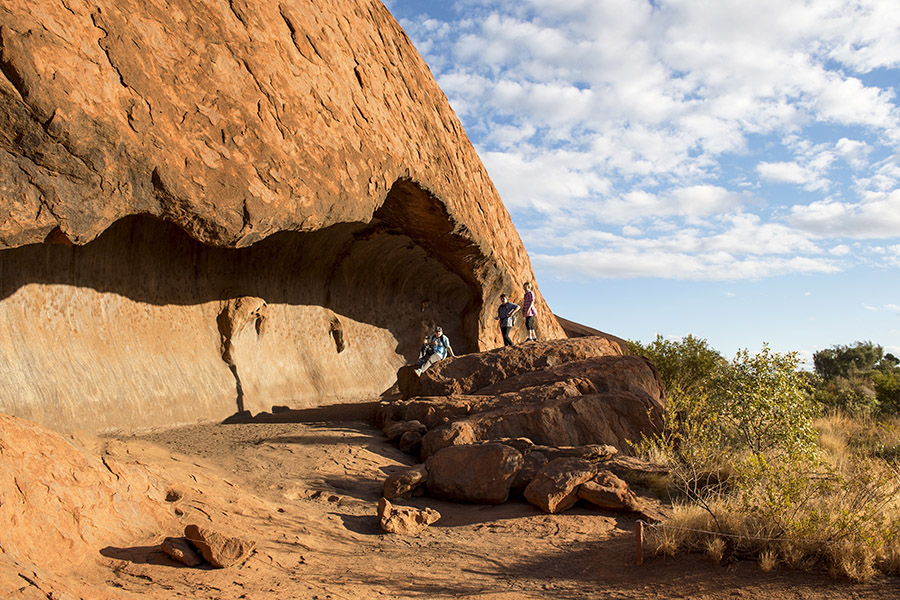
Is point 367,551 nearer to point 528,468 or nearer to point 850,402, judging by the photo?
point 528,468

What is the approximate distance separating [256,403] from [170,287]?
7.85 ft

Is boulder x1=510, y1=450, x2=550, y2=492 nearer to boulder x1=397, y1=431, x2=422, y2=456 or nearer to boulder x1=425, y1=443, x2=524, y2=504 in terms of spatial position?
boulder x1=425, y1=443, x2=524, y2=504

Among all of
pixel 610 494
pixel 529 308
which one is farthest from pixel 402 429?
pixel 529 308

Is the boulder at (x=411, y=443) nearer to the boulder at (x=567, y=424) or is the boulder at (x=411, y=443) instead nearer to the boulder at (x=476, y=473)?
the boulder at (x=567, y=424)

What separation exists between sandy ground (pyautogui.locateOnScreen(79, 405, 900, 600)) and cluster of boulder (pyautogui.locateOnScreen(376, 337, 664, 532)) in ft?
0.77

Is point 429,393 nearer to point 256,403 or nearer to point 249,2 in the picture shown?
point 256,403

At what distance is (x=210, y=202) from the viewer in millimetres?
7535

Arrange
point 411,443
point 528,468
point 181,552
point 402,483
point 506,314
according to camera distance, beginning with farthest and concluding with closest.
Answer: point 506,314 < point 411,443 < point 528,468 < point 402,483 < point 181,552

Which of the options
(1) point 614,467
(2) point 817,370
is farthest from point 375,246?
(2) point 817,370

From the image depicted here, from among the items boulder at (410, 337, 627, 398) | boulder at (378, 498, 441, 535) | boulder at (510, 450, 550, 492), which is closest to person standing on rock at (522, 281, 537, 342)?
boulder at (410, 337, 627, 398)

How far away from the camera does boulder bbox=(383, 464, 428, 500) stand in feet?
23.1

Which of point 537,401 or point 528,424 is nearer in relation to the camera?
point 528,424

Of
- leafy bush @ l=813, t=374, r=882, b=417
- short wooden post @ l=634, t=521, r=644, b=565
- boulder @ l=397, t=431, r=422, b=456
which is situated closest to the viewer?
short wooden post @ l=634, t=521, r=644, b=565

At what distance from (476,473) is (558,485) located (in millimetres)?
905
